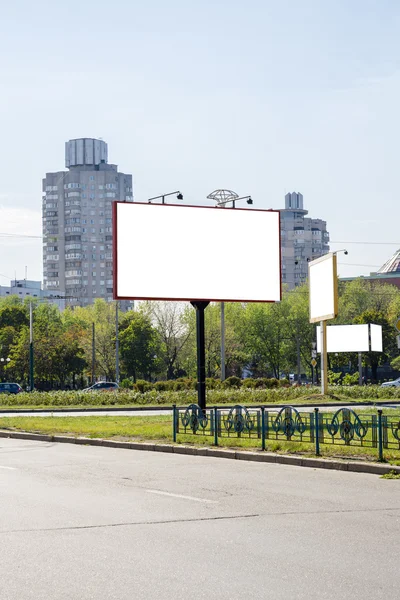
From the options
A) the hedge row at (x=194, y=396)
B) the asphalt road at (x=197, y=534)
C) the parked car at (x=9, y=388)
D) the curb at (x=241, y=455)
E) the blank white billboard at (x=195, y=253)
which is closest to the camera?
the asphalt road at (x=197, y=534)

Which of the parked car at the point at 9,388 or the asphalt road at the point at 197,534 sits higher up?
the parked car at the point at 9,388

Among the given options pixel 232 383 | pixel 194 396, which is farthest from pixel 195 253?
pixel 232 383

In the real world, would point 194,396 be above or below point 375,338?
below

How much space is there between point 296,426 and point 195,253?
962cm

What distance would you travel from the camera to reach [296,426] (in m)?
17.4

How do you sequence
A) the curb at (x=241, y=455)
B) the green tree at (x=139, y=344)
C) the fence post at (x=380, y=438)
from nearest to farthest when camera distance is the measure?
the curb at (x=241, y=455) → the fence post at (x=380, y=438) → the green tree at (x=139, y=344)

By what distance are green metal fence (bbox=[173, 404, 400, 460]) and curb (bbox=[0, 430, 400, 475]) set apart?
22.7 inches

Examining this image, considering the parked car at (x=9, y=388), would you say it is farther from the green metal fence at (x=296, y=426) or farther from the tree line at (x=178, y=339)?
the green metal fence at (x=296, y=426)

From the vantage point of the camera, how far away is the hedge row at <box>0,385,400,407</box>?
4447cm

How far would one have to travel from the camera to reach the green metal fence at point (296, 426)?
1566 centimetres

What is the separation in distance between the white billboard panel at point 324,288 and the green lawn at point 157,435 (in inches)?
514

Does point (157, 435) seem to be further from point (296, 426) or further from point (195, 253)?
point (195, 253)

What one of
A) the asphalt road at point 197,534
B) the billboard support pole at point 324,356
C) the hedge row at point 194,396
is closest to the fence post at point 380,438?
the asphalt road at point 197,534

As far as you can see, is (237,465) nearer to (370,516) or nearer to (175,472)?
(175,472)
